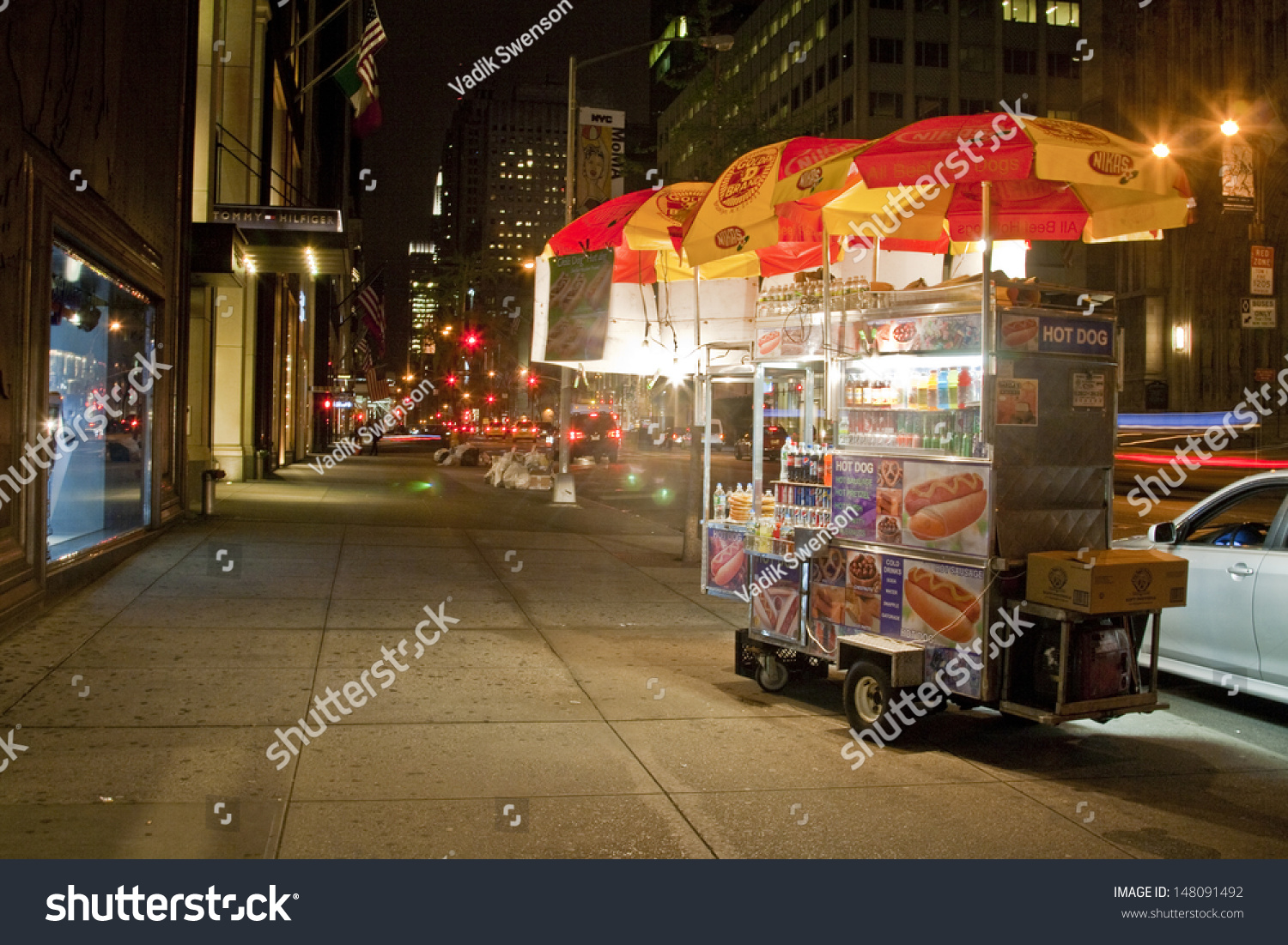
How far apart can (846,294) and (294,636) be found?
4914 millimetres

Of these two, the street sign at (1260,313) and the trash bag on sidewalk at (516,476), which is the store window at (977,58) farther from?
the trash bag on sidewalk at (516,476)

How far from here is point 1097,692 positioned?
5941 mm

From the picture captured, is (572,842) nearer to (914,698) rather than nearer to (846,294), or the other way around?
(914,698)

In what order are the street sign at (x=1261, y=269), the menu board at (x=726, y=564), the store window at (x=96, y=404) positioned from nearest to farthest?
the menu board at (x=726, y=564) < the store window at (x=96, y=404) < the street sign at (x=1261, y=269)

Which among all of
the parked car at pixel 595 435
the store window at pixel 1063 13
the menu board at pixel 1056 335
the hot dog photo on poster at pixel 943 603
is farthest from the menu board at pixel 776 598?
the store window at pixel 1063 13

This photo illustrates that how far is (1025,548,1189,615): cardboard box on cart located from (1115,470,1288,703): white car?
886 millimetres

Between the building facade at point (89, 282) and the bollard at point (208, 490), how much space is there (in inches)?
11.3

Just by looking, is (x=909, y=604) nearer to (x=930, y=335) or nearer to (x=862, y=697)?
(x=862, y=697)

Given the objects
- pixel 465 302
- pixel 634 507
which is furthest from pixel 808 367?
pixel 465 302

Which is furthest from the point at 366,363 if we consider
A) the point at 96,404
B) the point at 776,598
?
the point at 776,598

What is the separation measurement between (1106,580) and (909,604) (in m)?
1.14

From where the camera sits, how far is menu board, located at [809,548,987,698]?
6047mm

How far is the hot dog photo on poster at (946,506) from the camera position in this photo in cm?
604
